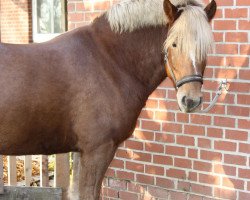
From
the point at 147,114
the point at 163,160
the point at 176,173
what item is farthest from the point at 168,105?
the point at 176,173

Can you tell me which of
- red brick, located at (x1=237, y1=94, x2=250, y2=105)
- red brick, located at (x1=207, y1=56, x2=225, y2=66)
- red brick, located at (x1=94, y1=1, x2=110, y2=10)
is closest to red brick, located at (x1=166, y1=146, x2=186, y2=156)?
red brick, located at (x1=237, y1=94, x2=250, y2=105)

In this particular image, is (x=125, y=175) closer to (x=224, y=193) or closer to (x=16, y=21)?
(x=224, y=193)

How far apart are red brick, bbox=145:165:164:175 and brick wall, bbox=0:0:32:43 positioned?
25.0 feet

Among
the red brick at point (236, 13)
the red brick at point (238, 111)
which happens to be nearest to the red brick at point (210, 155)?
the red brick at point (238, 111)

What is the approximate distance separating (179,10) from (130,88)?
Result: 64 cm

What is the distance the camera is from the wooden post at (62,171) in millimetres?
4207

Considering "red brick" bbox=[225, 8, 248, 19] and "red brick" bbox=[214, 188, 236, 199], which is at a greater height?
"red brick" bbox=[225, 8, 248, 19]

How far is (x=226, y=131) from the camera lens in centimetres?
347

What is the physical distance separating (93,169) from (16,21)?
8920mm

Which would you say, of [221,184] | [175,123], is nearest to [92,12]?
[175,123]

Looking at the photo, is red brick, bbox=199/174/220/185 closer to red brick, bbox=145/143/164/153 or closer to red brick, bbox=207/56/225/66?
red brick, bbox=145/143/164/153

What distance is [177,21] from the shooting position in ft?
8.90

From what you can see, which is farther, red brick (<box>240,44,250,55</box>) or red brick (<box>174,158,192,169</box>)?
red brick (<box>174,158,192,169</box>)

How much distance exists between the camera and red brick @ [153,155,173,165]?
3.82 metres
